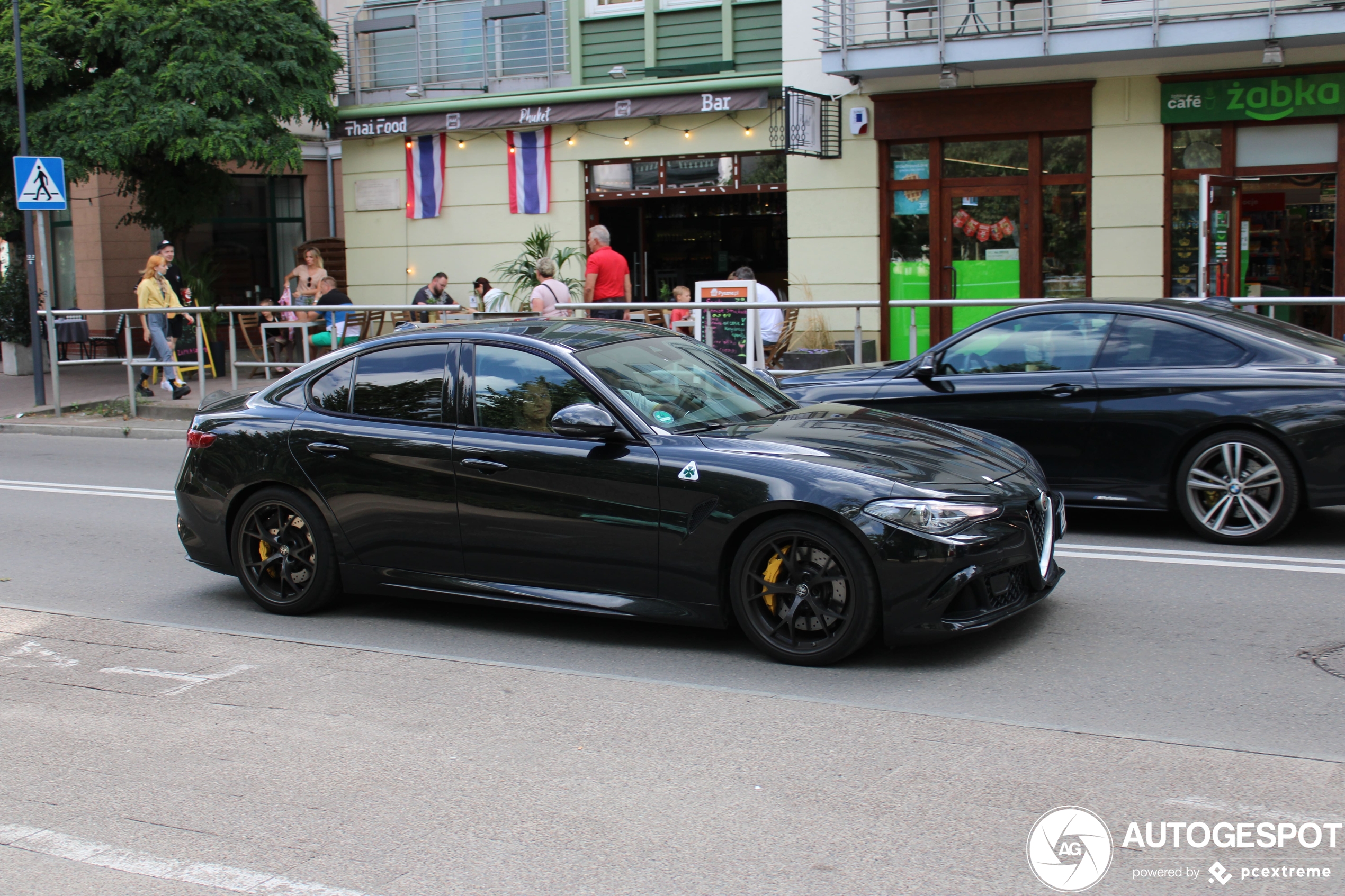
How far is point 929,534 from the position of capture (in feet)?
17.9

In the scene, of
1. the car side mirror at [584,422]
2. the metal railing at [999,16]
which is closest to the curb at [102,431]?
the metal railing at [999,16]

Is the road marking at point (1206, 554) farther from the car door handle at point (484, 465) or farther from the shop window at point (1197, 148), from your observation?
the shop window at point (1197, 148)

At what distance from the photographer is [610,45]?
19672 mm

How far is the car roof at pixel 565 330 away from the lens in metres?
6.55

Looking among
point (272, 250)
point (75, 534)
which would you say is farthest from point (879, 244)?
point (272, 250)

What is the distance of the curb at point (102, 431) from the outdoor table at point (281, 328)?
4.19 ft

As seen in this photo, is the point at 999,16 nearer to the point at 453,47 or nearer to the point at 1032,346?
the point at 1032,346

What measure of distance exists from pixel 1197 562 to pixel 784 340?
668 cm

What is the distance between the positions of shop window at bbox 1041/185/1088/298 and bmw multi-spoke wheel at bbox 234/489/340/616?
472 inches

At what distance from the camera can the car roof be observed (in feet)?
21.5

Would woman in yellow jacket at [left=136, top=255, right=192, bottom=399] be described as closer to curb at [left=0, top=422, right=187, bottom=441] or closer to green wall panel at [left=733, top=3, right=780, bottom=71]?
curb at [left=0, top=422, right=187, bottom=441]

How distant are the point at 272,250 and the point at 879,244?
16207mm

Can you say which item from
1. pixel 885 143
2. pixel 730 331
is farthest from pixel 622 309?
pixel 885 143

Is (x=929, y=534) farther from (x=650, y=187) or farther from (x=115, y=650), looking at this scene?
(x=650, y=187)
